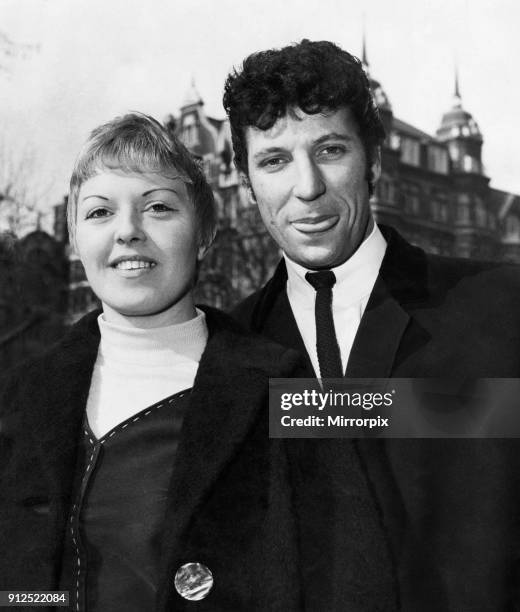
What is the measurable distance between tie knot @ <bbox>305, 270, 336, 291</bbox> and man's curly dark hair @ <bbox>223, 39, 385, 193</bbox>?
284 millimetres

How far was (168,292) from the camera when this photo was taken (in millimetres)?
1507

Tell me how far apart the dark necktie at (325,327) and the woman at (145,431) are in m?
0.16

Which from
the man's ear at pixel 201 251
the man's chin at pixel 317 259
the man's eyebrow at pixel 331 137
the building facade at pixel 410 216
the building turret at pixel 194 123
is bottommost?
the man's ear at pixel 201 251

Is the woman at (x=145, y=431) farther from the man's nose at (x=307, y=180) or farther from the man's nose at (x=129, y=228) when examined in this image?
the man's nose at (x=307, y=180)

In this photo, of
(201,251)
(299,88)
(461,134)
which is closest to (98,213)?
(201,251)

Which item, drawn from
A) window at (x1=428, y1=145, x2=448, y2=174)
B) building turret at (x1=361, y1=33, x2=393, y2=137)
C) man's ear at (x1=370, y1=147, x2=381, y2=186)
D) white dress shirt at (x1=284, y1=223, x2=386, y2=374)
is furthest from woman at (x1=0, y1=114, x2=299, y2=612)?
window at (x1=428, y1=145, x2=448, y2=174)

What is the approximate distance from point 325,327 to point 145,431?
0.49 metres

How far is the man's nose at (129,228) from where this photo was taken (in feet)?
4.76

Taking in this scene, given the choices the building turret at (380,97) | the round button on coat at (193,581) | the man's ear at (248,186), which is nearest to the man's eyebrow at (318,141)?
the man's ear at (248,186)

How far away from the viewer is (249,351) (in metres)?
1.55

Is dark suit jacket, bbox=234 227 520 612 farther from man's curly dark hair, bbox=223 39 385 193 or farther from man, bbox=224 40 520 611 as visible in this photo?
man's curly dark hair, bbox=223 39 385 193

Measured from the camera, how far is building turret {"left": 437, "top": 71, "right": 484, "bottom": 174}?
314 centimetres

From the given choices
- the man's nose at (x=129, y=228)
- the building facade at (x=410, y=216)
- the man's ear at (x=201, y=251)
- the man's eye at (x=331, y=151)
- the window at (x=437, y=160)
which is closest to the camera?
the man's nose at (x=129, y=228)

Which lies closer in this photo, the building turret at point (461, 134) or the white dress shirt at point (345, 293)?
the white dress shirt at point (345, 293)
